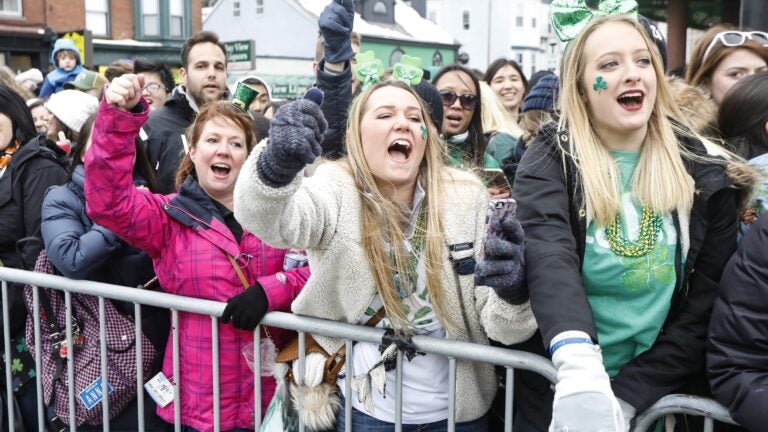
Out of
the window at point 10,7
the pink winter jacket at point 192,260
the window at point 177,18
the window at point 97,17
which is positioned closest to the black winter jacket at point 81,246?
the pink winter jacket at point 192,260

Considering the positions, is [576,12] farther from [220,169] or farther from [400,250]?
[220,169]

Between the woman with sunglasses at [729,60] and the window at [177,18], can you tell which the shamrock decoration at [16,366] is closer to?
the woman with sunglasses at [729,60]

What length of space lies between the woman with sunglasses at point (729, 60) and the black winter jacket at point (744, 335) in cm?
152

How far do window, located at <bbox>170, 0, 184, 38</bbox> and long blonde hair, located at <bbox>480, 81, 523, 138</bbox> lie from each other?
2256 cm

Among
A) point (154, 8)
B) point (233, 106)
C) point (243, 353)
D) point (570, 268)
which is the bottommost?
point (243, 353)

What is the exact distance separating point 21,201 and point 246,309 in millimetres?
1682

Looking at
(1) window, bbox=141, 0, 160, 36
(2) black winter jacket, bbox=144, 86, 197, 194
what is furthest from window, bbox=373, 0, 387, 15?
(2) black winter jacket, bbox=144, 86, 197, 194

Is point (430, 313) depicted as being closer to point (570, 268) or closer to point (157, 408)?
point (570, 268)

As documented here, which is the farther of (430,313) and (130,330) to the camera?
(130,330)

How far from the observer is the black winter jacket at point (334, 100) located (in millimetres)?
3018

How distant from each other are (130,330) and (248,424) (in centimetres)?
71

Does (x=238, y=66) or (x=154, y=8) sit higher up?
(x=154, y=8)

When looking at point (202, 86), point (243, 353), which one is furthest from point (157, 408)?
point (202, 86)

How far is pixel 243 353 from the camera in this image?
2.89 meters
